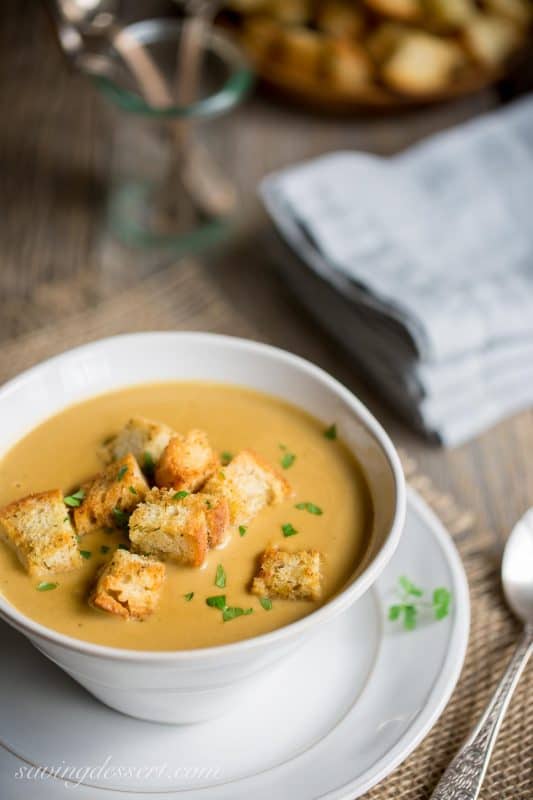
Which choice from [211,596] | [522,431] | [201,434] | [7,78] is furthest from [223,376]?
[7,78]

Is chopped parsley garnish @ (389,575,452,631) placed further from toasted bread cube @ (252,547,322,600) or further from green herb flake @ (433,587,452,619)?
toasted bread cube @ (252,547,322,600)

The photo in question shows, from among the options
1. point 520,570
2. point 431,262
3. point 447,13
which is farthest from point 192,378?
point 447,13

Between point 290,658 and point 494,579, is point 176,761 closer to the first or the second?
point 290,658

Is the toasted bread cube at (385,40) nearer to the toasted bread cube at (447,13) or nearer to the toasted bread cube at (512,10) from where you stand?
the toasted bread cube at (447,13)

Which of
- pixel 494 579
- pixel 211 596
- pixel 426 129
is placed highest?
pixel 211 596

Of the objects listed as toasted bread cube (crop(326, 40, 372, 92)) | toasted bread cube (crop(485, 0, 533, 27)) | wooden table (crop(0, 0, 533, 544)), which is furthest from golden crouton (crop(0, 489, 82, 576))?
toasted bread cube (crop(485, 0, 533, 27))

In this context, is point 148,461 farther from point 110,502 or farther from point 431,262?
point 431,262
